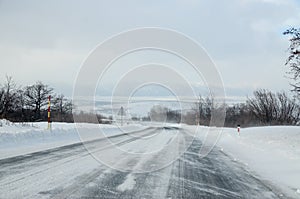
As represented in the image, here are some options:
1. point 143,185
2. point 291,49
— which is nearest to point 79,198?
point 143,185

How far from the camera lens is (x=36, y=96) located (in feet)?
253

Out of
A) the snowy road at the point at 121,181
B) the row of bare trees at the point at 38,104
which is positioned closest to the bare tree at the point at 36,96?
the row of bare trees at the point at 38,104

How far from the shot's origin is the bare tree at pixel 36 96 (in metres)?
75.1

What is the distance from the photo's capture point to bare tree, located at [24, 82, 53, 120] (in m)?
75.1

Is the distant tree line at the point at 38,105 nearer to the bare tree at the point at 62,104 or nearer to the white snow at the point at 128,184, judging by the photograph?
the bare tree at the point at 62,104

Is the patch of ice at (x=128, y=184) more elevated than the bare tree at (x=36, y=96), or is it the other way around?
the bare tree at (x=36, y=96)

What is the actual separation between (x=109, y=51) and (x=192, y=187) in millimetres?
7814

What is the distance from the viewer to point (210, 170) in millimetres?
8516

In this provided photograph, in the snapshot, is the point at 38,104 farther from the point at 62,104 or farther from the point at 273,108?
the point at 273,108

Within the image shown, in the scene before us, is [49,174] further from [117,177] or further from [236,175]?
[236,175]

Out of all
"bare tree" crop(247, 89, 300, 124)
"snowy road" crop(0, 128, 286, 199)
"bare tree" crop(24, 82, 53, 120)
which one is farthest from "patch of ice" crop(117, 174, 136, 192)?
"bare tree" crop(24, 82, 53, 120)

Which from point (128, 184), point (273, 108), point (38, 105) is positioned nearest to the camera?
point (128, 184)

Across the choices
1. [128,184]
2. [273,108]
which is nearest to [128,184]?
[128,184]

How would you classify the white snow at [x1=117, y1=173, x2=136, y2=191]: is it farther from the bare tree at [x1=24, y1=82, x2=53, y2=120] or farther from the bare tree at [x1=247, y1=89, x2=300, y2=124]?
the bare tree at [x1=24, y1=82, x2=53, y2=120]
